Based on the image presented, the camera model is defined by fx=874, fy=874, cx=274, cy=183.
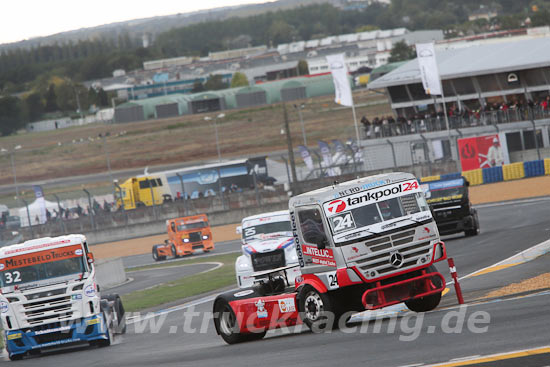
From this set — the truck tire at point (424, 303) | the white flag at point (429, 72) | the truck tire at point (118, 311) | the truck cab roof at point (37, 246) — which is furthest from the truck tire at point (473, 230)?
the white flag at point (429, 72)

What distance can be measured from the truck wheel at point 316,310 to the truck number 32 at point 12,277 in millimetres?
6571

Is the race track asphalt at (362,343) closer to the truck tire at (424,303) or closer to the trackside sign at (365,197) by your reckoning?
the truck tire at (424,303)

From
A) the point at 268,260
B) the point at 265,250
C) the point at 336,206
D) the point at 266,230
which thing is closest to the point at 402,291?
the point at 336,206

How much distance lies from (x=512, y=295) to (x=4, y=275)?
32.1ft

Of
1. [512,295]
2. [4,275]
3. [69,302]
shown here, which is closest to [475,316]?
[512,295]

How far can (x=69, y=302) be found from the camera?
1727cm

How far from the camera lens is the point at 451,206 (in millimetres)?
29141

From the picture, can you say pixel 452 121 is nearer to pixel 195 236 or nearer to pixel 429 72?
pixel 429 72

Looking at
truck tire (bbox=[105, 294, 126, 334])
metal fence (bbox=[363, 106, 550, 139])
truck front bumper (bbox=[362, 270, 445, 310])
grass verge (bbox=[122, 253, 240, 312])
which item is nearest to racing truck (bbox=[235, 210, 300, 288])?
grass verge (bbox=[122, 253, 240, 312])

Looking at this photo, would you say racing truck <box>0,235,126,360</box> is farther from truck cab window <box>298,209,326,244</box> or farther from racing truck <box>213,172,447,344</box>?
truck cab window <box>298,209,326,244</box>

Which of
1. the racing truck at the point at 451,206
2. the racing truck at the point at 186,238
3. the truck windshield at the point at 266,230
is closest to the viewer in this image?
the truck windshield at the point at 266,230

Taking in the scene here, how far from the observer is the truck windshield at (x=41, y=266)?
57.1 feet

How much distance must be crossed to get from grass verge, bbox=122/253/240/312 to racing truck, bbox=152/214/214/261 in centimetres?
1130

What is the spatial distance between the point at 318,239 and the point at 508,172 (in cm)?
3761
